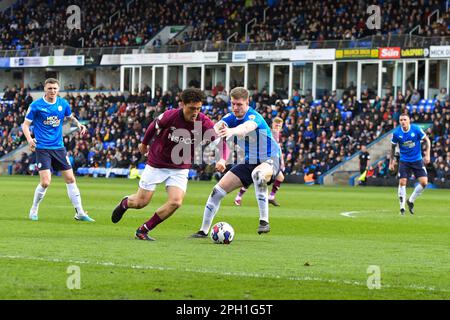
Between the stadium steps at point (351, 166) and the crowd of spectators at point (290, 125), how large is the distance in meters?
0.36

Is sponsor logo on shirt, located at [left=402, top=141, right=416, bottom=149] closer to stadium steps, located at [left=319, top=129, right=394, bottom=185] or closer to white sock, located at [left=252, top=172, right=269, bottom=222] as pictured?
white sock, located at [left=252, top=172, right=269, bottom=222]

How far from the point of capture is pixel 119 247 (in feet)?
47.1

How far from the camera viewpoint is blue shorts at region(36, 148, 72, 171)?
1995 cm

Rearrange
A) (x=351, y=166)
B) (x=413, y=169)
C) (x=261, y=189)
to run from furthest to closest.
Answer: (x=351, y=166) < (x=413, y=169) < (x=261, y=189)

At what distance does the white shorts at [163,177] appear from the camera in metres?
15.7

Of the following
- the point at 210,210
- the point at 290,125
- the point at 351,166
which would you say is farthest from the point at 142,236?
the point at 290,125

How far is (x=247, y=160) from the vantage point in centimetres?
1794

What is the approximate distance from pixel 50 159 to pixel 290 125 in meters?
35.5

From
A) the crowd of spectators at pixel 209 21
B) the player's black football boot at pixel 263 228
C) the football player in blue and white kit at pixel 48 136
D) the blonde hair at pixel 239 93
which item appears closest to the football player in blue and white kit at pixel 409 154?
the player's black football boot at pixel 263 228

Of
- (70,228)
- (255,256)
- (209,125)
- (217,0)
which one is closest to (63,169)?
(70,228)

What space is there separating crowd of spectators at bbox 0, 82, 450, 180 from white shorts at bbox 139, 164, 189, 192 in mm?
32203

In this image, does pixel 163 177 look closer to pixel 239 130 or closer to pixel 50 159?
pixel 239 130
